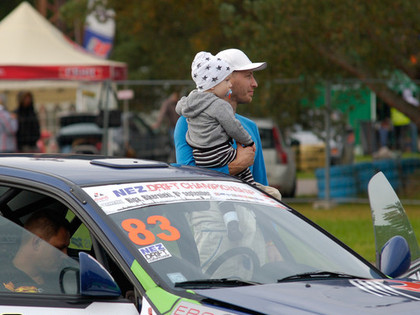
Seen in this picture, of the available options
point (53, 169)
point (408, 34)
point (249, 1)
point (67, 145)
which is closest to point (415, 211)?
point (408, 34)

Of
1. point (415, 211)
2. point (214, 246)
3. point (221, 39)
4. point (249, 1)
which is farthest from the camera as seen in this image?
point (221, 39)

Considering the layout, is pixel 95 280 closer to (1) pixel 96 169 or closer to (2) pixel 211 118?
(1) pixel 96 169

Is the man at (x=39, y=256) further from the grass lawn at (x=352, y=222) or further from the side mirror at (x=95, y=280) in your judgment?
the grass lawn at (x=352, y=222)

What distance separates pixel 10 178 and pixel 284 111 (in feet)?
42.9

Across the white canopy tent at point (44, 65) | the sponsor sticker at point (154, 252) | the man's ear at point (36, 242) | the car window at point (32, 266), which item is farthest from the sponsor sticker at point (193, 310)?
the white canopy tent at point (44, 65)

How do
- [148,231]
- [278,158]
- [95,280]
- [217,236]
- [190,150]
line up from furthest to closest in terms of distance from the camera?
1. [278,158]
2. [190,150]
3. [217,236]
4. [148,231]
5. [95,280]

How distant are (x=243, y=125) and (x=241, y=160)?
40cm

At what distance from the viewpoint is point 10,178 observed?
167 inches

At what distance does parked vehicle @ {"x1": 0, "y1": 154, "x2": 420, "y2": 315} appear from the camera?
3625 mm

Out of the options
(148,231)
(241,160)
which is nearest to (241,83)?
(241,160)

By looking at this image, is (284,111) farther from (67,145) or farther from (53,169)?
(53,169)

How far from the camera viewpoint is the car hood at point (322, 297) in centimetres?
350

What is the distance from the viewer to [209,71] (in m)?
5.73

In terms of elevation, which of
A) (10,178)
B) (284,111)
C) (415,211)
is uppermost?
(10,178)
